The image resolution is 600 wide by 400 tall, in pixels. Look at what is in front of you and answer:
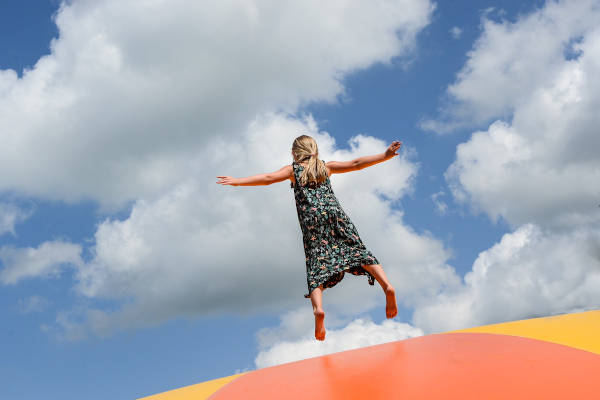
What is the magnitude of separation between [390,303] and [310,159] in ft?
5.23

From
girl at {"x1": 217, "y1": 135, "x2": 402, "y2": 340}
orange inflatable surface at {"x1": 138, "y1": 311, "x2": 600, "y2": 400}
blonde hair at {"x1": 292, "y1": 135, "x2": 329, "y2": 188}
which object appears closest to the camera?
orange inflatable surface at {"x1": 138, "y1": 311, "x2": 600, "y2": 400}

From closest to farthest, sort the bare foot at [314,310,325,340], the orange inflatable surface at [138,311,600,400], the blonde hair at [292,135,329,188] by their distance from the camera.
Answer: the orange inflatable surface at [138,311,600,400]
the bare foot at [314,310,325,340]
the blonde hair at [292,135,329,188]

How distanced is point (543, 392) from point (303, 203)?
9.07 ft

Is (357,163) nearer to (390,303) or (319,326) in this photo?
(390,303)

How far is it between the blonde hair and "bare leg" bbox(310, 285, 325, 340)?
104 cm

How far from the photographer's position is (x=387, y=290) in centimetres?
436

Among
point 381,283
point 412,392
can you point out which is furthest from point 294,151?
point 412,392

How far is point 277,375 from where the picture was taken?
3.53m

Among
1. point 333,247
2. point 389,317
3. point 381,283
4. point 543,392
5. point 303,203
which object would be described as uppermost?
point 303,203

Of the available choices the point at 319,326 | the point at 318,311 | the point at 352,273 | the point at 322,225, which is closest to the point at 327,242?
the point at 322,225

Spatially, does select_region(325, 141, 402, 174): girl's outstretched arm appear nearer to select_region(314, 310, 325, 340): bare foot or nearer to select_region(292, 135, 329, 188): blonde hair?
select_region(292, 135, 329, 188): blonde hair

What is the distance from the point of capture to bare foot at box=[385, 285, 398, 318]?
4348mm

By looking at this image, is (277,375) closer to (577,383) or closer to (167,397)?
(167,397)

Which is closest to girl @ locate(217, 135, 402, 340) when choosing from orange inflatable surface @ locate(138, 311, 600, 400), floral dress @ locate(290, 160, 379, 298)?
floral dress @ locate(290, 160, 379, 298)
